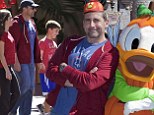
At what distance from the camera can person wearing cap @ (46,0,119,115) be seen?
3.39 m

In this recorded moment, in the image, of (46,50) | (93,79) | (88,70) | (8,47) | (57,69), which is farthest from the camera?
(46,50)

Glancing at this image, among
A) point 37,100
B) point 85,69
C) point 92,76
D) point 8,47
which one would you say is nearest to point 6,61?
point 8,47

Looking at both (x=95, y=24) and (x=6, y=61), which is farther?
(x=6, y=61)

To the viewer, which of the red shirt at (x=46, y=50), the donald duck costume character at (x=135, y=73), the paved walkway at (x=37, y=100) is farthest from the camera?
the paved walkway at (x=37, y=100)

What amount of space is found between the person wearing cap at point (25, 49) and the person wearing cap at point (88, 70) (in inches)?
98.4

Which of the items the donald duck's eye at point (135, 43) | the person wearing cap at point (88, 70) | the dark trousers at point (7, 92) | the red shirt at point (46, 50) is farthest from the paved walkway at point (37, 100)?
the donald duck's eye at point (135, 43)

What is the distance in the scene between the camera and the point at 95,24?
11.6 feet

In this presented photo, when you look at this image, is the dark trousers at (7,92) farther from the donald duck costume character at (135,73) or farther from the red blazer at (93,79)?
the donald duck costume character at (135,73)

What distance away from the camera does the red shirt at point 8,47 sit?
19.0 feet

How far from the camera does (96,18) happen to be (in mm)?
3543

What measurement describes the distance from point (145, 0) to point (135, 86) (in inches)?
78.5

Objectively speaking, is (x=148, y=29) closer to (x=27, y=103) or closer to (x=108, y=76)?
(x=108, y=76)

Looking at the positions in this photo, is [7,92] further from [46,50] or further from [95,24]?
[95,24]

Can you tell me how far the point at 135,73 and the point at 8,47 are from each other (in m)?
2.70
